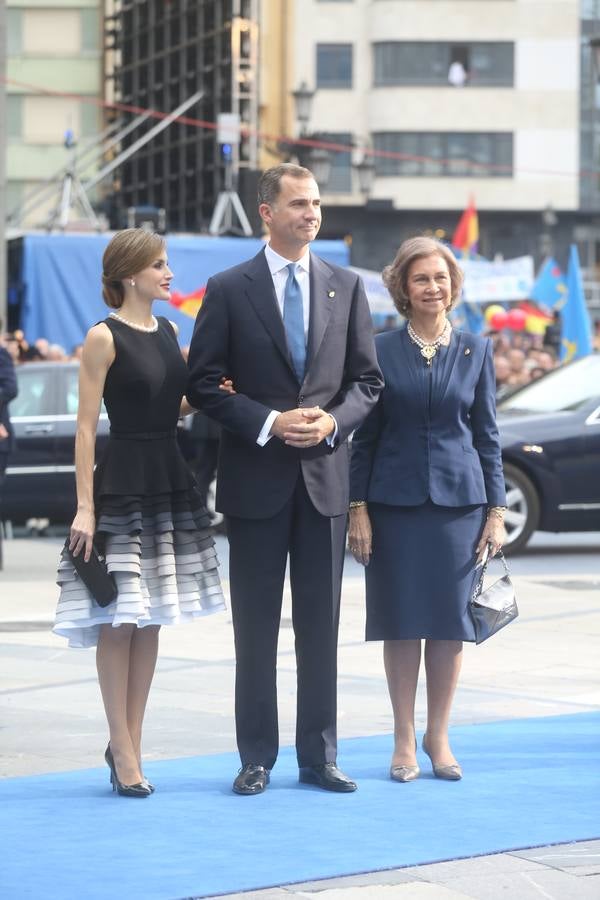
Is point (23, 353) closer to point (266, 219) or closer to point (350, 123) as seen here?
point (266, 219)

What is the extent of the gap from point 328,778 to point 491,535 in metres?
1.03

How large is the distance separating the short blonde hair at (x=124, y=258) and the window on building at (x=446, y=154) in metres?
55.1

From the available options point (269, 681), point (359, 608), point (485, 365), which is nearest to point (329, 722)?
point (269, 681)

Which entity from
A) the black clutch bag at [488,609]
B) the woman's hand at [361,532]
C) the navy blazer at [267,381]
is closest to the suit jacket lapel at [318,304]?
the navy blazer at [267,381]

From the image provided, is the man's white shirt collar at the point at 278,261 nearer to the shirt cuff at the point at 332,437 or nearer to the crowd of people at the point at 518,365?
the shirt cuff at the point at 332,437

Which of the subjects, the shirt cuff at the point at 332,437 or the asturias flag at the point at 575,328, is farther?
the asturias flag at the point at 575,328

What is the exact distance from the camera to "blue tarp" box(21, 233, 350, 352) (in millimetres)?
23828

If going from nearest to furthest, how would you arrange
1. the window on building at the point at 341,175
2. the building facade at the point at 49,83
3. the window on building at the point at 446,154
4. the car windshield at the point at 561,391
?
1. the car windshield at the point at 561,391
2. the window on building at the point at 341,175
3. the window on building at the point at 446,154
4. the building facade at the point at 49,83

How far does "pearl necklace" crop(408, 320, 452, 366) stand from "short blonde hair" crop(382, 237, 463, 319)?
0.07 meters

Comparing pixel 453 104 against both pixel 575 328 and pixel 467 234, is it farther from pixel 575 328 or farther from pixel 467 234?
pixel 575 328

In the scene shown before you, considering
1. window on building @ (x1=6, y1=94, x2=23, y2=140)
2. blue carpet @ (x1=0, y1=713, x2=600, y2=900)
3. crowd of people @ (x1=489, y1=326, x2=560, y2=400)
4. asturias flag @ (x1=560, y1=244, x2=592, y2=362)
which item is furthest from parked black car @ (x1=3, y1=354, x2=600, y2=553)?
window on building @ (x1=6, y1=94, x2=23, y2=140)

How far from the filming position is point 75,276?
24.0 metres

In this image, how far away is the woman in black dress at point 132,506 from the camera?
6184mm

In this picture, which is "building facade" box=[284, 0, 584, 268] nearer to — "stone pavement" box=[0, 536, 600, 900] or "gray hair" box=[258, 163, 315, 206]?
"stone pavement" box=[0, 536, 600, 900]
